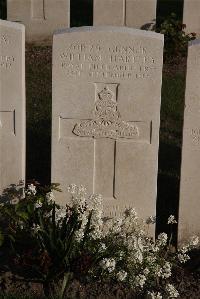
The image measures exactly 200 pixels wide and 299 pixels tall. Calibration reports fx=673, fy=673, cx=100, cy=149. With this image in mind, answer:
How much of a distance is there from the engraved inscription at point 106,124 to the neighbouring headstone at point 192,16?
6834 mm

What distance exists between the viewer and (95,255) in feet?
15.9

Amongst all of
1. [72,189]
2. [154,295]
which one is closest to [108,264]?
[154,295]

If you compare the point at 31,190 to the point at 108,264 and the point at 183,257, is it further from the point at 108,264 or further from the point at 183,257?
the point at 183,257

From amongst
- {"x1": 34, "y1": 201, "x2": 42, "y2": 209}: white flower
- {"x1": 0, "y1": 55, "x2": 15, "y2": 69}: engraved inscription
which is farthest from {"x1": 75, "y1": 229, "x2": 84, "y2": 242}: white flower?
{"x1": 0, "y1": 55, "x2": 15, "y2": 69}: engraved inscription

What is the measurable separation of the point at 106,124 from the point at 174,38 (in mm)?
6307

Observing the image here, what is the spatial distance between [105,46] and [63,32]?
0.34 meters

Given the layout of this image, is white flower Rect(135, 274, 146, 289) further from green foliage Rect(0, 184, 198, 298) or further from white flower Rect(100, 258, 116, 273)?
white flower Rect(100, 258, 116, 273)

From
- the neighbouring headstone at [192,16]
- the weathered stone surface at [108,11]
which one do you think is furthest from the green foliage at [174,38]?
the weathered stone surface at [108,11]

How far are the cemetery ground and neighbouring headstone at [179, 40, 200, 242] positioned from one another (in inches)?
11.2

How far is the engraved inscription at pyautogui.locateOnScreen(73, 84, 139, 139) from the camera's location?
523 cm

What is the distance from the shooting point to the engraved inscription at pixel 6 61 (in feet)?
17.3

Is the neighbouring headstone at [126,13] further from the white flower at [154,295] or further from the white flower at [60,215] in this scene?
the white flower at [154,295]

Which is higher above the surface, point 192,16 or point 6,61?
point 192,16

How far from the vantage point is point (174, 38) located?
11.3 m
